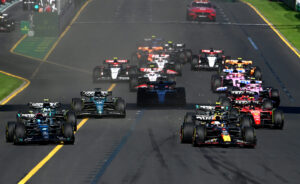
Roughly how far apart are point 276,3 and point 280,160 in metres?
67.5

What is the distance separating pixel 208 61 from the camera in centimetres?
5391

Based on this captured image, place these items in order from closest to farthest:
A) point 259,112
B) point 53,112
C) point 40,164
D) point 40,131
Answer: point 40,164 < point 40,131 < point 53,112 < point 259,112

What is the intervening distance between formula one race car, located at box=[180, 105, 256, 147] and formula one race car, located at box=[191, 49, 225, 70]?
71.9ft

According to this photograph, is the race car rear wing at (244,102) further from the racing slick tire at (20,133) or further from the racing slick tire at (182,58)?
the racing slick tire at (182,58)

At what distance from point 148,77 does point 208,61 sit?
8803 mm

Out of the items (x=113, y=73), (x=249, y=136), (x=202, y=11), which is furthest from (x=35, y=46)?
(x=249, y=136)

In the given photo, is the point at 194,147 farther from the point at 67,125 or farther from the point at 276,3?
the point at 276,3

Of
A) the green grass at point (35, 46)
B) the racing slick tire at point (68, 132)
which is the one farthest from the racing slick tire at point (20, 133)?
the green grass at point (35, 46)

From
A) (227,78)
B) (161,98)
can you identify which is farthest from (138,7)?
(161,98)

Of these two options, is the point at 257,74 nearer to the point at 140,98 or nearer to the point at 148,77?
the point at 148,77

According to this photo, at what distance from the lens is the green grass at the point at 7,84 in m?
47.3

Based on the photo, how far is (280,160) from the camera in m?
28.0

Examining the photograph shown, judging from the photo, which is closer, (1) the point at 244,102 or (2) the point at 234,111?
(2) the point at 234,111

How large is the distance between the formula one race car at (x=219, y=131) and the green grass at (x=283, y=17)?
35756mm
